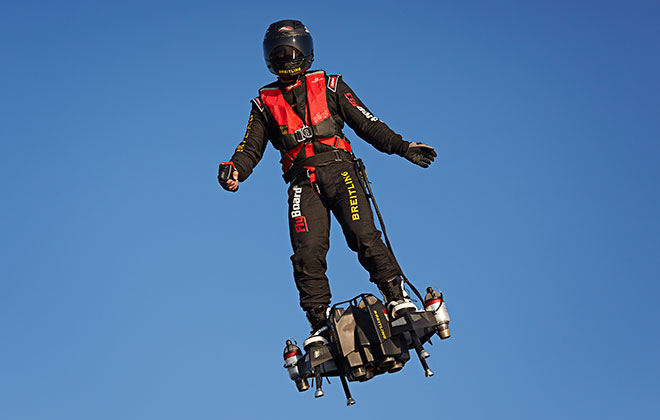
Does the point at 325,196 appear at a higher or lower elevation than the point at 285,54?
lower

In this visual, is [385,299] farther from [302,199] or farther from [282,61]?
Answer: [282,61]

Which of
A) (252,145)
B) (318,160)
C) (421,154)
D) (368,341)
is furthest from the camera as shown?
(252,145)

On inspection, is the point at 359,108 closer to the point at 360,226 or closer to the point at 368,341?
the point at 360,226

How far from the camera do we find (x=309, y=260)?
30.9ft

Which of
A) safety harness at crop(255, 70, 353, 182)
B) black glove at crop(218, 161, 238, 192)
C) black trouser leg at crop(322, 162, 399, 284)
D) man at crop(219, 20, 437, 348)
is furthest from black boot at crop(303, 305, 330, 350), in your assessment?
black glove at crop(218, 161, 238, 192)

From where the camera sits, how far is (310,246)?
31.0 ft

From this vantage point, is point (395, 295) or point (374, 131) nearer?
point (395, 295)

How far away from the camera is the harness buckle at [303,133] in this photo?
389 inches

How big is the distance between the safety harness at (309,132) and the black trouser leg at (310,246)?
0.38 metres

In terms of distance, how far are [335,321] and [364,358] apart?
52 cm

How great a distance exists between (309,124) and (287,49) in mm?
985

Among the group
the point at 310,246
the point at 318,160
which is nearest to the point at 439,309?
the point at 310,246

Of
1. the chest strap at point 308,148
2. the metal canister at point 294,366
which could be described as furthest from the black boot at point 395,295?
the chest strap at point 308,148

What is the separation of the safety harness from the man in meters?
0.01
